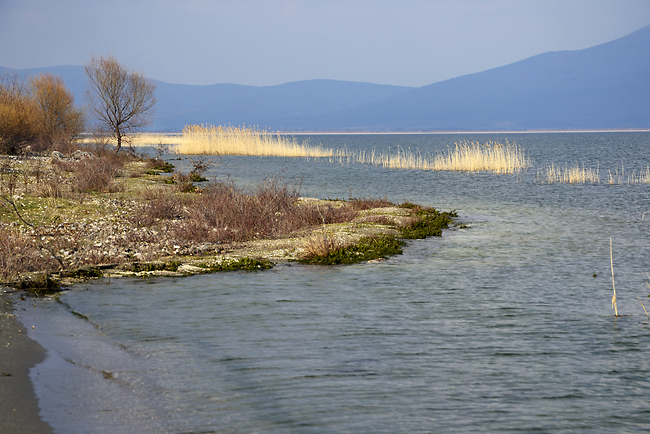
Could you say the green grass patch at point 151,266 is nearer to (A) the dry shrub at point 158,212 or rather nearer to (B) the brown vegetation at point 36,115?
(A) the dry shrub at point 158,212

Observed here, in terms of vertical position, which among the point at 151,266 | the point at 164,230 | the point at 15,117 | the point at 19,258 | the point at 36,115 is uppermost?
the point at 36,115

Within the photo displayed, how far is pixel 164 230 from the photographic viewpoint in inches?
693

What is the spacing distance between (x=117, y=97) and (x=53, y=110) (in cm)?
560

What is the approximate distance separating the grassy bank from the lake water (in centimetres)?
98

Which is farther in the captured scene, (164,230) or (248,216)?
(248,216)

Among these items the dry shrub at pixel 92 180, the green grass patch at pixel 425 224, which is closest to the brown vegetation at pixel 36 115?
the dry shrub at pixel 92 180

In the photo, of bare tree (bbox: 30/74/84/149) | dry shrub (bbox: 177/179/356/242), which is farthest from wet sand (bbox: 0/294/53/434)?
bare tree (bbox: 30/74/84/149)

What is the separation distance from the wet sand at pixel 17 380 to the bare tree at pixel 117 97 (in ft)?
139

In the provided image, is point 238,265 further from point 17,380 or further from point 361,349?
point 17,380

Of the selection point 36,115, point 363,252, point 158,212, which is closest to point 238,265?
point 363,252

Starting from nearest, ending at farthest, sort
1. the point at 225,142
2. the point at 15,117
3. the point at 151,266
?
1. the point at 151,266
2. the point at 15,117
3. the point at 225,142

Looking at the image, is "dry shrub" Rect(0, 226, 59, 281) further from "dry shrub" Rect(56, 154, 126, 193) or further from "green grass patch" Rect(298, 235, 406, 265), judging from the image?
"dry shrub" Rect(56, 154, 126, 193)

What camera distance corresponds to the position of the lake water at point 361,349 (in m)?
6.61

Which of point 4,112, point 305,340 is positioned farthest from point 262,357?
point 4,112
